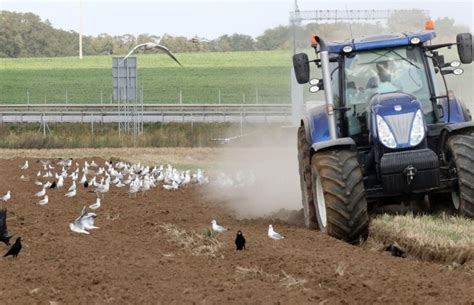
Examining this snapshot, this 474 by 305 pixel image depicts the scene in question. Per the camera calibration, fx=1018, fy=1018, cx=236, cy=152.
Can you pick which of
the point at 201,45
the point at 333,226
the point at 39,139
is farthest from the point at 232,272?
the point at 201,45

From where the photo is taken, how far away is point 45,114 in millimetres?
50000

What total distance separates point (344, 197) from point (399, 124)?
109cm

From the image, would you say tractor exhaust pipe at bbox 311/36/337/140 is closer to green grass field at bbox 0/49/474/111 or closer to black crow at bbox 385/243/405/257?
black crow at bbox 385/243/405/257

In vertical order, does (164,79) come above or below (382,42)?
below

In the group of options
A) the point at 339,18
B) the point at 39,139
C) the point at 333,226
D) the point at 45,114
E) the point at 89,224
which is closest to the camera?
the point at 333,226

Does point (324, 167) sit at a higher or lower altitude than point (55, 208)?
higher

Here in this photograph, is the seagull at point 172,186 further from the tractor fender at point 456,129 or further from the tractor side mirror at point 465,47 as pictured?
the tractor side mirror at point 465,47

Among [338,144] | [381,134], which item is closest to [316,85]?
[338,144]

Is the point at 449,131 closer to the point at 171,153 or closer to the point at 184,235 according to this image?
the point at 184,235

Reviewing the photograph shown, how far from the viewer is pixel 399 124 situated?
11766mm

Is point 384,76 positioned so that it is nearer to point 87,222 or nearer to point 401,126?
point 401,126

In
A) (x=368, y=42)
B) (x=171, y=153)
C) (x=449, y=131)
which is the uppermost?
(x=368, y=42)

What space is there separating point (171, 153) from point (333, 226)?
25026 mm

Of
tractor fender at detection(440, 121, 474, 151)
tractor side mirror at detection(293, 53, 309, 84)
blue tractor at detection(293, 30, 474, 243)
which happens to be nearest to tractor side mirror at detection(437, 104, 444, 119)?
blue tractor at detection(293, 30, 474, 243)
